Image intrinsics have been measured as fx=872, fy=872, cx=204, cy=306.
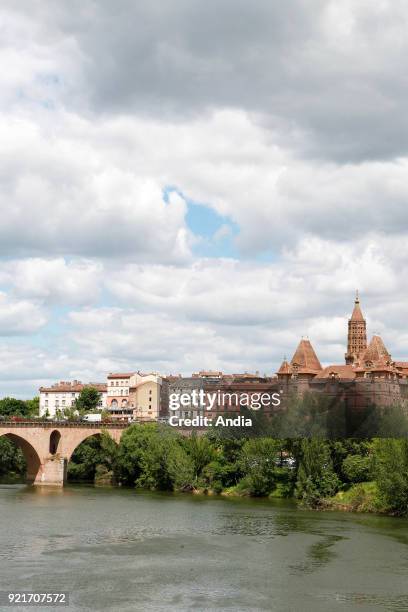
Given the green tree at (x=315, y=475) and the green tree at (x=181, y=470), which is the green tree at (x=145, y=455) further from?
the green tree at (x=315, y=475)

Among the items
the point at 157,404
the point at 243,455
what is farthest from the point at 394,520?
the point at 157,404

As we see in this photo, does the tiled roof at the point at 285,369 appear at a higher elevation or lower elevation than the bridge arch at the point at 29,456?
higher

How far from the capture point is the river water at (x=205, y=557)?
36.4m

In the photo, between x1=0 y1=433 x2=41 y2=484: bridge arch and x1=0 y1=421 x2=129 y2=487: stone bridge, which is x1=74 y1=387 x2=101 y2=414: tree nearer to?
x1=0 y1=421 x2=129 y2=487: stone bridge

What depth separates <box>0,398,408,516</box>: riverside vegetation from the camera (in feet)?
213

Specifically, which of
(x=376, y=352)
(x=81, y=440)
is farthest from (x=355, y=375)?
(x=81, y=440)

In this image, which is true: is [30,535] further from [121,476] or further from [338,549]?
[121,476]

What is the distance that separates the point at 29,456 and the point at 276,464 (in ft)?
125

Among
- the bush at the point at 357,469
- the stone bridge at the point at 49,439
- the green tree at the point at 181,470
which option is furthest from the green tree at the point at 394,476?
the stone bridge at the point at 49,439

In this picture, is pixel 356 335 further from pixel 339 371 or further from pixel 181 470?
pixel 181 470

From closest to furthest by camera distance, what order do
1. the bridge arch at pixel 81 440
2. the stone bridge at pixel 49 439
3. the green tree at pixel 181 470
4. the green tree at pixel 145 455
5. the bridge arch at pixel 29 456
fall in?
1. the green tree at pixel 181 470
2. the green tree at pixel 145 455
3. the stone bridge at pixel 49 439
4. the bridge arch at pixel 29 456
5. the bridge arch at pixel 81 440

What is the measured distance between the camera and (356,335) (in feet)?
596

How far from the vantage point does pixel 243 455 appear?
3199 inches

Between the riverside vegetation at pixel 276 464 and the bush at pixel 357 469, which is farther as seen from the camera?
the bush at pixel 357 469
